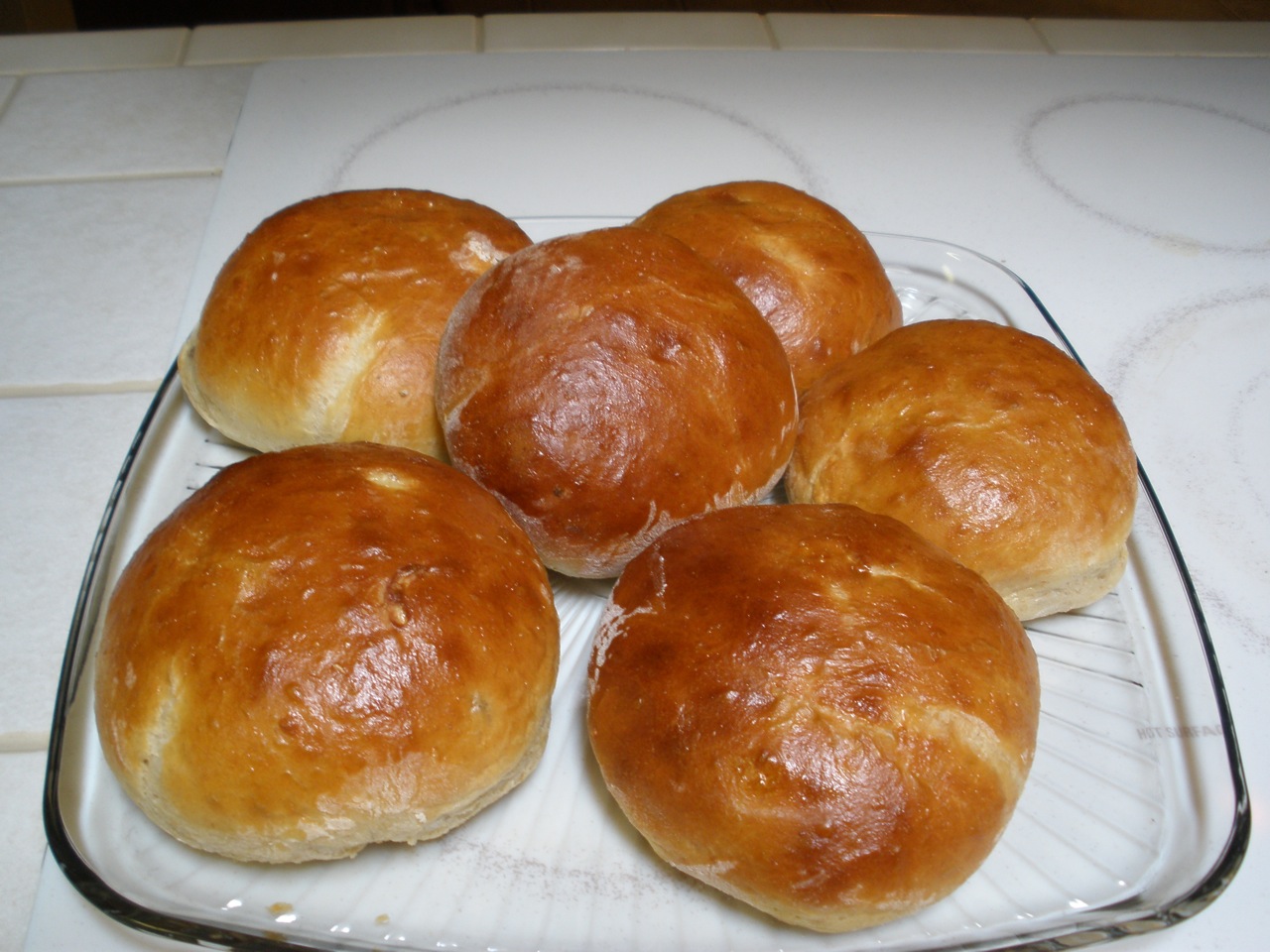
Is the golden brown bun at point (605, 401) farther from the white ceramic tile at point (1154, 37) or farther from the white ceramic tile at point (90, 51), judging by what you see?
the white ceramic tile at point (1154, 37)

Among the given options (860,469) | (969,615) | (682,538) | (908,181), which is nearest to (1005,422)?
(860,469)

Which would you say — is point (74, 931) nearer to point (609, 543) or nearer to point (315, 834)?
point (315, 834)

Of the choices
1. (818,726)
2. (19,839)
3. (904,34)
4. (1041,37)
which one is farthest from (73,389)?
(1041,37)

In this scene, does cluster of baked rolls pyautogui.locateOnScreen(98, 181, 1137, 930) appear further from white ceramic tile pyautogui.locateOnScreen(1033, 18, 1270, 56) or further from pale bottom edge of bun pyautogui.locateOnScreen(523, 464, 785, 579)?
white ceramic tile pyautogui.locateOnScreen(1033, 18, 1270, 56)

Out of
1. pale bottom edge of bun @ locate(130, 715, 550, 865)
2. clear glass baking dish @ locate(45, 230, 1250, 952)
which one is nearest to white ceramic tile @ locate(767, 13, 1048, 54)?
clear glass baking dish @ locate(45, 230, 1250, 952)

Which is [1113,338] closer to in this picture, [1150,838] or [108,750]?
[1150,838]

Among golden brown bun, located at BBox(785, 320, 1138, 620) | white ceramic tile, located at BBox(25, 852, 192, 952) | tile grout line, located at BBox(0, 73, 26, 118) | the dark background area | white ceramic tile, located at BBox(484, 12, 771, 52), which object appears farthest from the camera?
the dark background area
